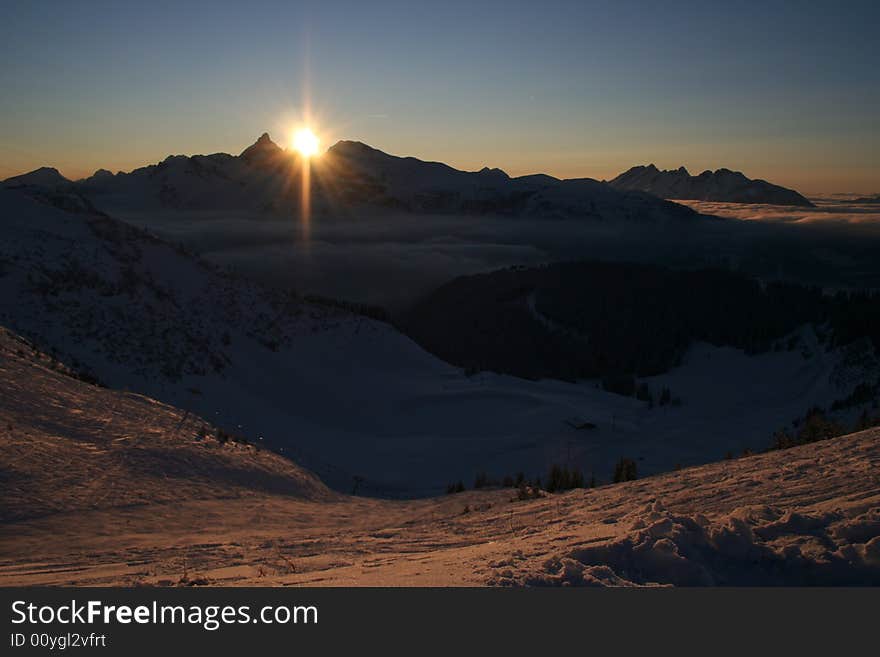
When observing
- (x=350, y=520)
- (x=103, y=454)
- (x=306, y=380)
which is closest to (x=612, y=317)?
(x=306, y=380)

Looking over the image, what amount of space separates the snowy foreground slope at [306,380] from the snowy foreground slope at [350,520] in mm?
6447

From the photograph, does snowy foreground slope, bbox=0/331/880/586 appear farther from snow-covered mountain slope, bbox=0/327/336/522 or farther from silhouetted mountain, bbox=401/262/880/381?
silhouetted mountain, bbox=401/262/880/381

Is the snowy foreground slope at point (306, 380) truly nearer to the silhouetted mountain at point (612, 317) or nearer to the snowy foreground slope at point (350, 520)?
the snowy foreground slope at point (350, 520)

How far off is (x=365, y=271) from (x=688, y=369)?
10461 cm

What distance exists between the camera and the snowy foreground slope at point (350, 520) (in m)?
4.71

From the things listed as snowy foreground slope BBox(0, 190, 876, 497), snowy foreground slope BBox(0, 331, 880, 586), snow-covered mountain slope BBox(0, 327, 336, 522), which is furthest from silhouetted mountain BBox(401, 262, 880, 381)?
snowy foreground slope BBox(0, 331, 880, 586)

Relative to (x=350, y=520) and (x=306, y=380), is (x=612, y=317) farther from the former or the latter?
(x=350, y=520)

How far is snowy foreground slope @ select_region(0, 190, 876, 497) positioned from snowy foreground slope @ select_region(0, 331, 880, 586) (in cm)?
645

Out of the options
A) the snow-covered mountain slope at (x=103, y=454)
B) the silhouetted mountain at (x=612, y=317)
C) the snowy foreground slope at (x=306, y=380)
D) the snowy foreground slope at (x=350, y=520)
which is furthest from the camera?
the silhouetted mountain at (x=612, y=317)

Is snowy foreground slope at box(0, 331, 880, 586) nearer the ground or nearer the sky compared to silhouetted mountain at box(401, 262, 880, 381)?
nearer the sky

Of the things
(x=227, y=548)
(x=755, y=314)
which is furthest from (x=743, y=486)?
(x=755, y=314)

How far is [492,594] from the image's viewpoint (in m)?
4.01

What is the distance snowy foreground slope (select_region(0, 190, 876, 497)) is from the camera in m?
22.3

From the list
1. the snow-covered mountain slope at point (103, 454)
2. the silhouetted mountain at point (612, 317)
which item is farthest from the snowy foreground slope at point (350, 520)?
the silhouetted mountain at point (612, 317)
